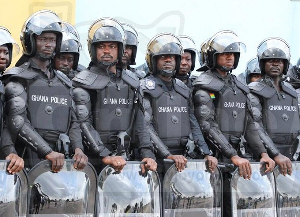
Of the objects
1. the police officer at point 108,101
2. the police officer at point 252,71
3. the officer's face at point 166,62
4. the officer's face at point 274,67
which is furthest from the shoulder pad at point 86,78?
the police officer at point 252,71

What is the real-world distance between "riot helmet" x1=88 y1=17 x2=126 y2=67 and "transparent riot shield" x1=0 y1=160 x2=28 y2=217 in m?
1.40

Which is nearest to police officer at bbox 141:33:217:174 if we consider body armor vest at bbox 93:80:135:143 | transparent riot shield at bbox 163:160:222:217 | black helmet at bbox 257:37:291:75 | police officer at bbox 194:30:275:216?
police officer at bbox 194:30:275:216

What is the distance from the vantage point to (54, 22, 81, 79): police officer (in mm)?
7102

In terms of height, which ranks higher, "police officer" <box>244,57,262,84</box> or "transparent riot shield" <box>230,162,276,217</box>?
"police officer" <box>244,57,262,84</box>

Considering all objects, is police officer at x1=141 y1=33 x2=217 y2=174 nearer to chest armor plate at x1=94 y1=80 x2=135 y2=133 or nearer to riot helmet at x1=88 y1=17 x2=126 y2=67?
chest armor plate at x1=94 y1=80 x2=135 y2=133

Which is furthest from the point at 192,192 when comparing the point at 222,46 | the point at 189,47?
the point at 189,47

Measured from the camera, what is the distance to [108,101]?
19.9 feet

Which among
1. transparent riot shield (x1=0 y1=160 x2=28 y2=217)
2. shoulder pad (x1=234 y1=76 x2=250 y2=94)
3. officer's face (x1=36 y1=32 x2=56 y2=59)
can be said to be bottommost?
transparent riot shield (x1=0 y1=160 x2=28 y2=217)

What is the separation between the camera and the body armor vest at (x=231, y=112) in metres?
6.69

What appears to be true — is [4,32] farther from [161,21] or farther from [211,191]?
[161,21]

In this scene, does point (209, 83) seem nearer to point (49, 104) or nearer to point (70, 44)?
point (70, 44)

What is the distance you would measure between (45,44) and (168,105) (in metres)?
1.20

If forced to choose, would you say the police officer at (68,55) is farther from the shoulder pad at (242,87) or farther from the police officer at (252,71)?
the police officer at (252,71)

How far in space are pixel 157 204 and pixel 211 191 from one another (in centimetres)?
51
